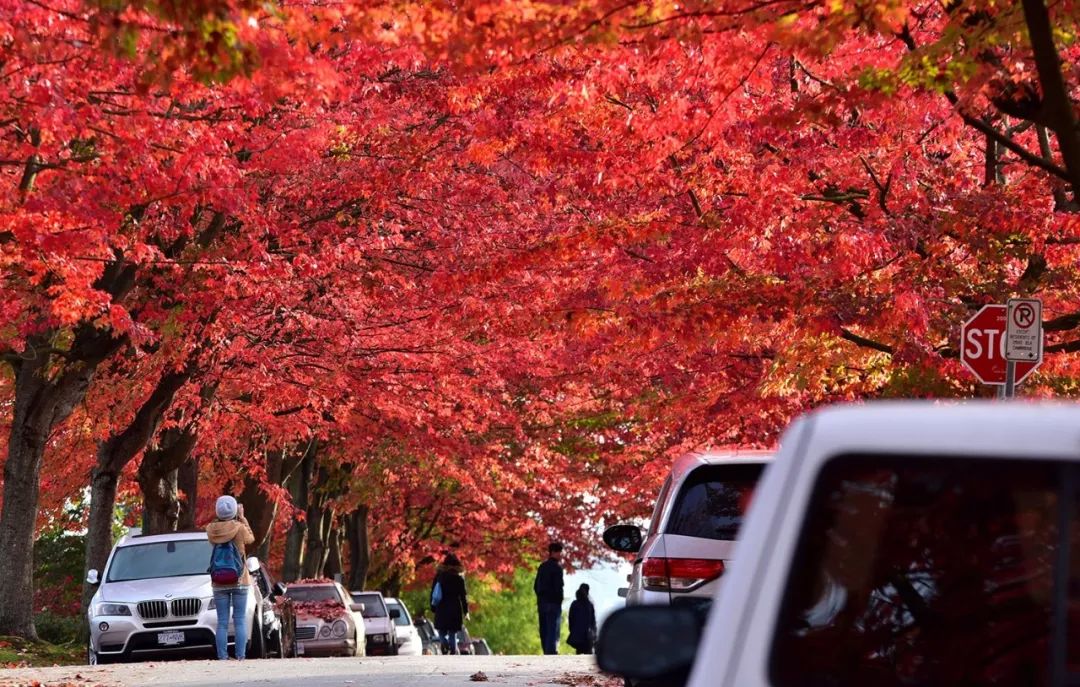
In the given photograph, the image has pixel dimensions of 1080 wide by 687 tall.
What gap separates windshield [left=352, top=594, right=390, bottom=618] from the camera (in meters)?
33.5

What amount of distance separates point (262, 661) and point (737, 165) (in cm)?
790

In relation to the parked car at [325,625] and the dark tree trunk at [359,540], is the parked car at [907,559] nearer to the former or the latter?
the parked car at [325,625]

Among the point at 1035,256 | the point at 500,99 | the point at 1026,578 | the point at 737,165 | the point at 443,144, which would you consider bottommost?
the point at 1026,578

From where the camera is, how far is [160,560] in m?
21.7

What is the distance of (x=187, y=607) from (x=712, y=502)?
1196 centimetres

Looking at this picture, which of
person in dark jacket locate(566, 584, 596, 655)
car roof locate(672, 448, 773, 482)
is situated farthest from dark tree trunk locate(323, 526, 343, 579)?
car roof locate(672, 448, 773, 482)

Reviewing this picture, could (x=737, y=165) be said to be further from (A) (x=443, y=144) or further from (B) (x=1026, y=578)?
(B) (x=1026, y=578)

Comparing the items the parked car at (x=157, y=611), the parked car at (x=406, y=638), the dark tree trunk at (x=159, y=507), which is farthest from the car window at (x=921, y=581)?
the parked car at (x=406, y=638)

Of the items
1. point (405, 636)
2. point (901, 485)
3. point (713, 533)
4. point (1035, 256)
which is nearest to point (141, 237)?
point (1035, 256)

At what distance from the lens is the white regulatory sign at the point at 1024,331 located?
13258 millimetres

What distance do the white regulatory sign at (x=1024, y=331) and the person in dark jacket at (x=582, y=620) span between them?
1356 centimetres

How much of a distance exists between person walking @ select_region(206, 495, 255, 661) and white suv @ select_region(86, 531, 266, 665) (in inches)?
32.0

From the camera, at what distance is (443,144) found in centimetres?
2381

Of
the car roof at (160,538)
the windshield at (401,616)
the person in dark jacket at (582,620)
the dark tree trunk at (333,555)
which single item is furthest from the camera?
the dark tree trunk at (333,555)
